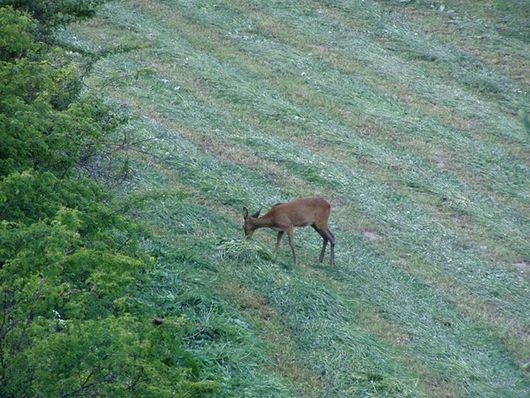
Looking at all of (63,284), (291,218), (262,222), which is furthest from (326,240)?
(63,284)

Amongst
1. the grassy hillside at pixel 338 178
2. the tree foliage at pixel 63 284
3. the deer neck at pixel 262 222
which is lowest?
the grassy hillside at pixel 338 178

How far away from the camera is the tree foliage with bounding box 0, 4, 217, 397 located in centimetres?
681

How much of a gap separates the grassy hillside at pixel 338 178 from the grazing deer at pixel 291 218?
1.16 feet

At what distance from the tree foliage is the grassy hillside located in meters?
0.95

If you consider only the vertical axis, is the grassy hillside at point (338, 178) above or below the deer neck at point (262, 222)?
below

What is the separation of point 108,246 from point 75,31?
19.8m

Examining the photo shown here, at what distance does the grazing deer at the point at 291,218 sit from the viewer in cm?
1533

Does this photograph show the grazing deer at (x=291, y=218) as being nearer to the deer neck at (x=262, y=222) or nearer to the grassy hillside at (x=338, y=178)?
the deer neck at (x=262, y=222)

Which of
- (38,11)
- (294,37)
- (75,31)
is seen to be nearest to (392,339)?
(38,11)

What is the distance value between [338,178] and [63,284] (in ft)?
46.8

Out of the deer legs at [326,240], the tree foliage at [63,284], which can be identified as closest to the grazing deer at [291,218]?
the deer legs at [326,240]

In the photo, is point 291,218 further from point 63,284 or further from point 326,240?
point 63,284

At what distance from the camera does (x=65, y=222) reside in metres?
7.95

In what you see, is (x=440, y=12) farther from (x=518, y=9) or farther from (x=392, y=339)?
(x=392, y=339)
